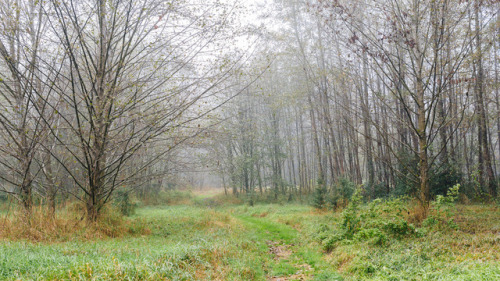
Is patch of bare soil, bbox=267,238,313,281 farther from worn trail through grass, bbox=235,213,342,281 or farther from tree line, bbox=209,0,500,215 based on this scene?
tree line, bbox=209,0,500,215

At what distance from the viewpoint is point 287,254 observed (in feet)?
21.2

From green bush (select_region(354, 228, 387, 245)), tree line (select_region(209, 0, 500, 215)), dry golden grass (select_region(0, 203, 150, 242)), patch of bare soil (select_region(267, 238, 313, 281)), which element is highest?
tree line (select_region(209, 0, 500, 215))

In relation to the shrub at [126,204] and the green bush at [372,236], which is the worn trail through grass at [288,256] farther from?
the shrub at [126,204]

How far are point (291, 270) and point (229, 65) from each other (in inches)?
164

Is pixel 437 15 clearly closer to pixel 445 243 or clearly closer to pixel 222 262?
pixel 445 243

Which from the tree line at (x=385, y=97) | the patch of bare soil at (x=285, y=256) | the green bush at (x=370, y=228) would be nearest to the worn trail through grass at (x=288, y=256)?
the patch of bare soil at (x=285, y=256)

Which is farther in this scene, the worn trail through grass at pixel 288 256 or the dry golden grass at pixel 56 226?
the dry golden grass at pixel 56 226

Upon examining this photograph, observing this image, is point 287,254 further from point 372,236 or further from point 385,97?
point 385,97

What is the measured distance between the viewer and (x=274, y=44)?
56.1ft

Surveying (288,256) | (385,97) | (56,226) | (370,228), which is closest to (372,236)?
(370,228)

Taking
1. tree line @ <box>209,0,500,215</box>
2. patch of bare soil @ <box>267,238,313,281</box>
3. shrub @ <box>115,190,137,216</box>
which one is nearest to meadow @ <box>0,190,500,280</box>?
patch of bare soil @ <box>267,238,313,281</box>

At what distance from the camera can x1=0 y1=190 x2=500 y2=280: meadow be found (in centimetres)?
323

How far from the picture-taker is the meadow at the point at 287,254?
10.6ft

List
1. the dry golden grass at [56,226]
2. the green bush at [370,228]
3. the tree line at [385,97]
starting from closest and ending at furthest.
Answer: the dry golden grass at [56,226], the green bush at [370,228], the tree line at [385,97]
